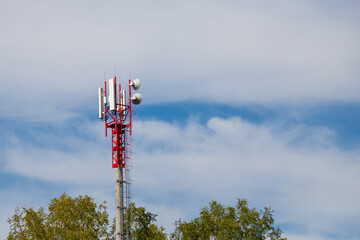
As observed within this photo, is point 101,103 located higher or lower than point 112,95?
lower

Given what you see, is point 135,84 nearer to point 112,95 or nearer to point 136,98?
point 136,98

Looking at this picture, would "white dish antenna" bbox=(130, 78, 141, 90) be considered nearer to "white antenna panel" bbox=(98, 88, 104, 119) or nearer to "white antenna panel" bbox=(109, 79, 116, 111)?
"white antenna panel" bbox=(109, 79, 116, 111)

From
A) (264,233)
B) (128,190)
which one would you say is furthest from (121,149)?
(264,233)

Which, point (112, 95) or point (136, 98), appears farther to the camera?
point (136, 98)

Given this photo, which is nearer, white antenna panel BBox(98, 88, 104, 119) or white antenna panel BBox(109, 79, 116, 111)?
white antenna panel BBox(109, 79, 116, 111)

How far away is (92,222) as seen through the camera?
103062 millimetres

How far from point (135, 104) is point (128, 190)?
1027 centimetres

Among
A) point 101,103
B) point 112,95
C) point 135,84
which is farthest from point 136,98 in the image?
point 101,103

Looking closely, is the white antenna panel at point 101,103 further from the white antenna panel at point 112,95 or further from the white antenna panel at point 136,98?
the white antenna panel at point 136,98

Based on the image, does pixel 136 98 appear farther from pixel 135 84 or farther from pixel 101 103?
pixel 101 103

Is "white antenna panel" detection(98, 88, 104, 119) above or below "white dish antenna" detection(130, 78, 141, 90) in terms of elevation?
below

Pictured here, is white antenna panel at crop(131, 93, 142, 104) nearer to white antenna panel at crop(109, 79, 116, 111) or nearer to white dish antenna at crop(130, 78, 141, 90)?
white dish antenna at crop(130, 78, 141, 90)

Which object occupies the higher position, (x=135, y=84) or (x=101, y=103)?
(x=135, y=84)

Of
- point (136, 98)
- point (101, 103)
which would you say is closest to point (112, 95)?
point (101, 103)
